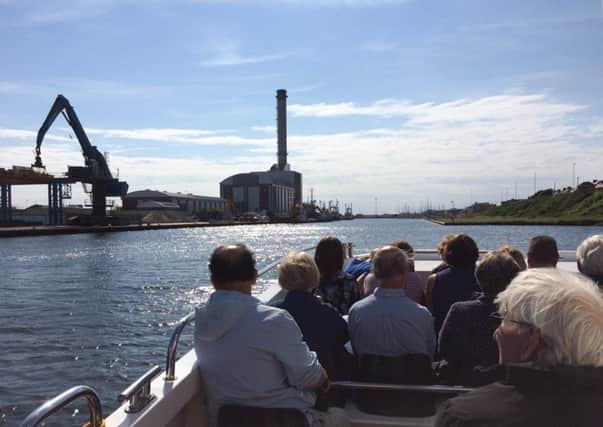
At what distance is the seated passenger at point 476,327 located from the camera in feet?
10.4

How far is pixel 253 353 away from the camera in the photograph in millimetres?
2613

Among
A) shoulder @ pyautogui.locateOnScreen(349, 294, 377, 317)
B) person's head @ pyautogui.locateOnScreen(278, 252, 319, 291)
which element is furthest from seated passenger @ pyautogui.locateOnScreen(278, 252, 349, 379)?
shoulder @ pyautogui.locateOnScreen(349, 294, 377, 317)

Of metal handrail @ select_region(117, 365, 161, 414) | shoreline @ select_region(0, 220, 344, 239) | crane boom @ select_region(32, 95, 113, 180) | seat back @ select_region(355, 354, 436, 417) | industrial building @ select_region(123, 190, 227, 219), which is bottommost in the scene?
shoreline @ select_region(0, 220, 344, 239)

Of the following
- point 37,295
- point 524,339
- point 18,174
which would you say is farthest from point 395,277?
point 18,174

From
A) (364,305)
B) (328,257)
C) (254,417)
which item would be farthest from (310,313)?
(328,257)

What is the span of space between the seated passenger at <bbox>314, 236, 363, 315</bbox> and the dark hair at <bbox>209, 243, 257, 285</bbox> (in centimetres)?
160

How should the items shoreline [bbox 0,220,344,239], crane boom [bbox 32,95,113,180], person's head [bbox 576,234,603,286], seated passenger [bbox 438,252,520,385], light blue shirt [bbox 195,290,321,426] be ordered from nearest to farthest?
light blue shirt [bbox 195,290,321,426] → seated passenger [bbox 438,252,520,385] → person's head [bbox 576,234,603,286] → shoreline [bbox 0,220,344,239] → crane boom [bbox 32,95,113,180]

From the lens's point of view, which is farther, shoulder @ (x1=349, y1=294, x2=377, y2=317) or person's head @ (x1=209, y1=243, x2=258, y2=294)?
shoulder @ (x1=349, y1=294, x2=377, y2=317)

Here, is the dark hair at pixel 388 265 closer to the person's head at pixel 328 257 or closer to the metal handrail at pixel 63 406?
the person's head at pixel 328 257

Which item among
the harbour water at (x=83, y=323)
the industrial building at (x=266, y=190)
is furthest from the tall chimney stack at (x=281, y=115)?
the harbour water at (x=83, y=323)

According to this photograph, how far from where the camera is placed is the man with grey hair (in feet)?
10.9

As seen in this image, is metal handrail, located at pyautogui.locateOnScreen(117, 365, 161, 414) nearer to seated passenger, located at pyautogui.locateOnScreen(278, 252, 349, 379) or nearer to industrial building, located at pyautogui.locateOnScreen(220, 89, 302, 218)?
seated passenger, located at pyautogui.locateOnScreen(278, 252, 349, 379)

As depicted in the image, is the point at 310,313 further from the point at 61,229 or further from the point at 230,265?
the point at 61,229

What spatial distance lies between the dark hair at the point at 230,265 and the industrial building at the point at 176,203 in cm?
10732
